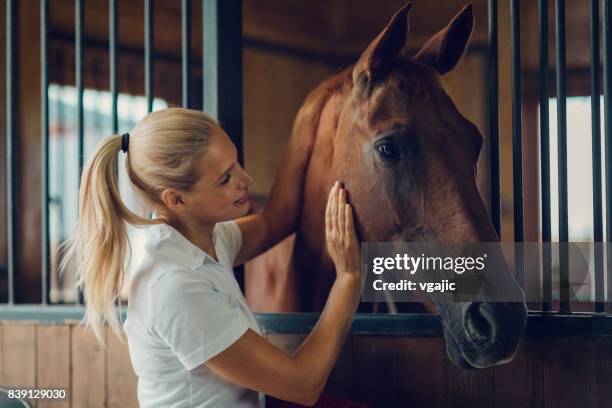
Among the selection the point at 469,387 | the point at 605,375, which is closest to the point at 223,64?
the point at 469,387

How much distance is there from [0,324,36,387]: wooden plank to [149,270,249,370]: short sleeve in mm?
672

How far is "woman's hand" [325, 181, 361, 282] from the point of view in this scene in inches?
46.9

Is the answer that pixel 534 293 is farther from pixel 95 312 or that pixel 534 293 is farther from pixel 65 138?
pixel 65 138

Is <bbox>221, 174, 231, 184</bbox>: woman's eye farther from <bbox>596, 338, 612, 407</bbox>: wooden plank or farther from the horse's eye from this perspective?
<bbox>596, 338, 612, 407</bbox>: wooden plank

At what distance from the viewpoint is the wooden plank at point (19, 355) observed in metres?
1.56

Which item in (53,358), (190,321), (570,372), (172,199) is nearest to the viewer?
(190,321)

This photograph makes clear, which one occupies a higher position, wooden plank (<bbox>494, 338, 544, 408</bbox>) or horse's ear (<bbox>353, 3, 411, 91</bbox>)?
horse's ear (<bbox>353, 3, 411, 91</bbox>)

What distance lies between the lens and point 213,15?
1426mm

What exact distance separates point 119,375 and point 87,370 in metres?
0.08

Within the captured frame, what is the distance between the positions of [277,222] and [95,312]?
0.45 m

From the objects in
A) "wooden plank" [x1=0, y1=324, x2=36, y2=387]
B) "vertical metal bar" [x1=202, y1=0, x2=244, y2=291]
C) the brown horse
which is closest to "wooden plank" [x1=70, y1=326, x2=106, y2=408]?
"wooden plank" [x1=0, y1=324, x2=36, y2=387]

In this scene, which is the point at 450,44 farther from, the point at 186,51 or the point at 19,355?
the point at 19,355

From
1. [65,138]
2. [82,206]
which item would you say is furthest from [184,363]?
[65,138]

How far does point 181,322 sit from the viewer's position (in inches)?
39.6
